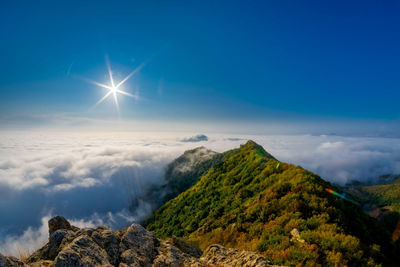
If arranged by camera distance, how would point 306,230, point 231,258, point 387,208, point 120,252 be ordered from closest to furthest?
point 120,252, point 231,258, point 306,230, point 387,208

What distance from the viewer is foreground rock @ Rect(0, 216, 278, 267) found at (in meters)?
5.19

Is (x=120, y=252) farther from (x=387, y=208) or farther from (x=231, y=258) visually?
(x=387, y=208)

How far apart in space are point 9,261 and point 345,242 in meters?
11.3

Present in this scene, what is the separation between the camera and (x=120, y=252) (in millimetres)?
6578

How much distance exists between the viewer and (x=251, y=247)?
8977 millimetres

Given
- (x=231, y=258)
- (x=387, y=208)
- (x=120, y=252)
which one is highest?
(x=120, y=252)

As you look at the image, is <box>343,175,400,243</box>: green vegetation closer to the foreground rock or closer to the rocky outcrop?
the rocky outcrop

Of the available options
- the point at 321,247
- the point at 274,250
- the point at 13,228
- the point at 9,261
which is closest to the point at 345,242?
the point at 321,247

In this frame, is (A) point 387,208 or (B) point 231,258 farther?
(A) point 387,208

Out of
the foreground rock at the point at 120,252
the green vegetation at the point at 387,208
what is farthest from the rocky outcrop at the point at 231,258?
the green vegetation at the point at 387,208

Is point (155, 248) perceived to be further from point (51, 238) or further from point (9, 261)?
point (9, 261)

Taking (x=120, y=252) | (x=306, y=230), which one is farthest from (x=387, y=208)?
(x=120, y=252)

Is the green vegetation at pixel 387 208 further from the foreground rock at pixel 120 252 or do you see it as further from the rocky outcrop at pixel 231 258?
the foreground rock at pixel 120 252

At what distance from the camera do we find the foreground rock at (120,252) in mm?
5188
